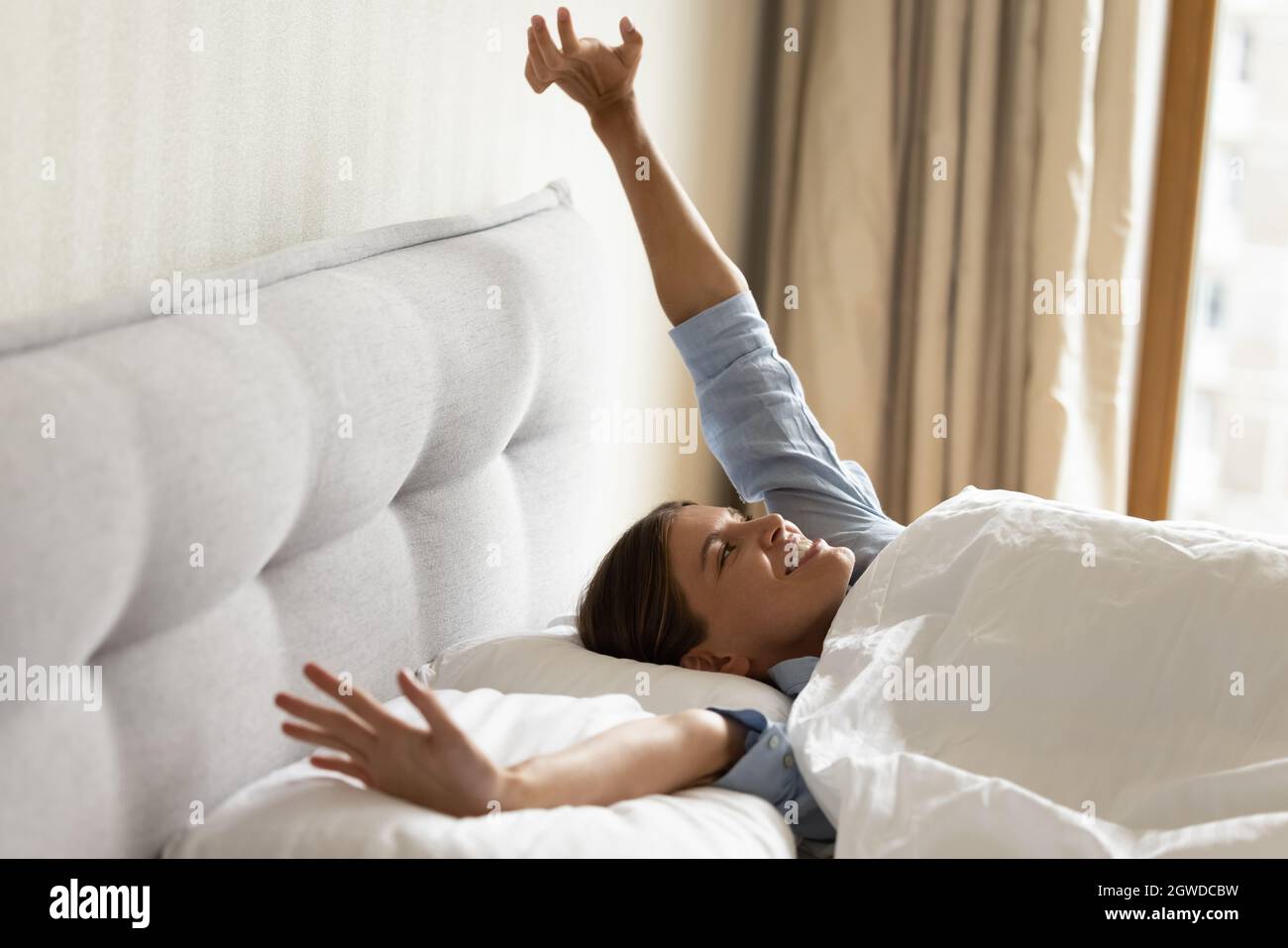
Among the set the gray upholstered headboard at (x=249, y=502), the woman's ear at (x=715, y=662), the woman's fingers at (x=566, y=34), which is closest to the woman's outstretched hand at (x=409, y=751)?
the gray upholstered headboard at (x=249, y=502)

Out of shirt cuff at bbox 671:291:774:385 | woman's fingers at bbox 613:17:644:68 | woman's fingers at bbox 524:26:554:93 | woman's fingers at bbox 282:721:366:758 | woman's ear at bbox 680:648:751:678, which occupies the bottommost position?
woman's ear at bbox 680:648:751:678

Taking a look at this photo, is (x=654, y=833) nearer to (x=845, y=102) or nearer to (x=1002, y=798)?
(x=1002, y=798)

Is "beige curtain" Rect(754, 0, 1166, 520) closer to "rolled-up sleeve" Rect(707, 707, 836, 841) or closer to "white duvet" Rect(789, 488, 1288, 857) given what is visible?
"white duvet" Rect(789, 488, 1288, 857)

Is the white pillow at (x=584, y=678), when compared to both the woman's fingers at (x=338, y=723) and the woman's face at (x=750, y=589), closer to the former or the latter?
the woman's face at (x=750, y=589)

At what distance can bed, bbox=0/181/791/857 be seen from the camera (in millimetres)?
757

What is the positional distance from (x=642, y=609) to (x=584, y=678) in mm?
130

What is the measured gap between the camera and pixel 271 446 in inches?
36.7

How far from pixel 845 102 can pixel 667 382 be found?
0.64 metres

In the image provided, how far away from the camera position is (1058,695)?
1175mm

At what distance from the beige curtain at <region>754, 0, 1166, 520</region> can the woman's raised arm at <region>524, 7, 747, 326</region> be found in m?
0.85

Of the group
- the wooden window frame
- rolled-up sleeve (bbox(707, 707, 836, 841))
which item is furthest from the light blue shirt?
the wooden window frame

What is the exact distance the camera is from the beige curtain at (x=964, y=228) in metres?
2.28
